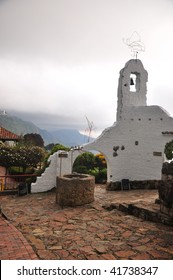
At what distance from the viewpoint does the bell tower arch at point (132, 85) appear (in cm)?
1259

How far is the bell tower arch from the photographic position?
41.3ft

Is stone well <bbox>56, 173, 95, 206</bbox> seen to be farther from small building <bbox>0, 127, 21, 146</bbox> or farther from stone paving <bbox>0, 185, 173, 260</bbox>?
small building <bbox>0, 127, 21, 146</bbox>

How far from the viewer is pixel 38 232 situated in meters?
6.38

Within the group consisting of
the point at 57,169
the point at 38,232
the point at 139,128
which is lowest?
the point at 38,232

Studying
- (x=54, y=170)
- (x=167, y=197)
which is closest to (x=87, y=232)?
(x=167, y=197)

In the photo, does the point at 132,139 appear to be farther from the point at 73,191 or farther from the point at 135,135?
the point at 73,191

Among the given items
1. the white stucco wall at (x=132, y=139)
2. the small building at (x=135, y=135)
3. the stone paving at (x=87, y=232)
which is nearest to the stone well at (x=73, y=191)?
the stone paving at (x=87, y=232)

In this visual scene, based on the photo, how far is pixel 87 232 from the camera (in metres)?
6.40

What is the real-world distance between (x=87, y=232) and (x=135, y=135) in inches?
299

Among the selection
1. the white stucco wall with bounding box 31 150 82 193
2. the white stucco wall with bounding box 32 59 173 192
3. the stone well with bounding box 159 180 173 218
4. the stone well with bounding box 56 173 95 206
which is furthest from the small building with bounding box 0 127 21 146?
the stone well with bounding box 159 180 173 218

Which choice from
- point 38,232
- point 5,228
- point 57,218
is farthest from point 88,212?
point 5,228

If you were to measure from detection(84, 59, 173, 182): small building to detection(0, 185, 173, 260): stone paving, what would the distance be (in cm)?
349
